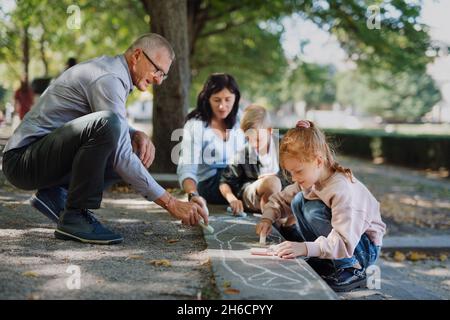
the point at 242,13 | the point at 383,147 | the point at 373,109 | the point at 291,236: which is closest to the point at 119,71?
the point at 291,236

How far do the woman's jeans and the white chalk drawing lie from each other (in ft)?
1.42

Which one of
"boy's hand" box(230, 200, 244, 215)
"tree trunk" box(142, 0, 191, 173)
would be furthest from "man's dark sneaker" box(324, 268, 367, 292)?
"tree trunk" box(142, 0, 191, 173)

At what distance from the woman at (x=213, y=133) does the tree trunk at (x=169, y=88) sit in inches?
99.1

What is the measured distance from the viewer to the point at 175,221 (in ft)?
15.5

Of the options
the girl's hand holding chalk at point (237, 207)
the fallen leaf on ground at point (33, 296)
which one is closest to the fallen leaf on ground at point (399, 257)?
the girl's hand holding chalk at point (237, 207)

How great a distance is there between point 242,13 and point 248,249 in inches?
476

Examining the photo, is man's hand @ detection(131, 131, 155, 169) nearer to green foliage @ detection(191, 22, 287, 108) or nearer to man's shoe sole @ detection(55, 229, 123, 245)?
man's shoe sole @ detection(55, 229, 123, 245)

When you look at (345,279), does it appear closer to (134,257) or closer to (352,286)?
(352,286)

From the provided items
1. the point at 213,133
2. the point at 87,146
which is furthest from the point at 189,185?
the point at 87,146

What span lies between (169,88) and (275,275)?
211 inches

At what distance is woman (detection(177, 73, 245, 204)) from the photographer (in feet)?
17.3

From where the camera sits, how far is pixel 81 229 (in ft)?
12.0

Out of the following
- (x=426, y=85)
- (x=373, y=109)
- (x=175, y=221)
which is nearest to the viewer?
(x=175, y=221)

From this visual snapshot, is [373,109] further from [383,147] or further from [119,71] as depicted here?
[119,71]
